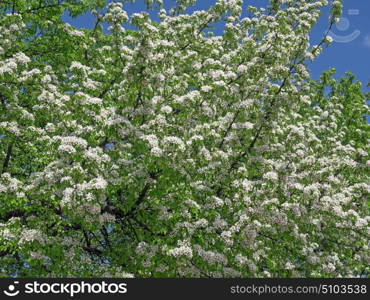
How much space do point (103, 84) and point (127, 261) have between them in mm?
7339

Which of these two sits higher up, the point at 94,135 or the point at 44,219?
the point at 94,135

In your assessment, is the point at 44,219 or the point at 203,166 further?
the point at 203,166

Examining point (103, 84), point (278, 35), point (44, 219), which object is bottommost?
point (44, 219)

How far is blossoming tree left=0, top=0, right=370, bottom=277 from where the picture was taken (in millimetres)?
13312

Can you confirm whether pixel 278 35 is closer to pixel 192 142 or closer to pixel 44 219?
pixel 192 142

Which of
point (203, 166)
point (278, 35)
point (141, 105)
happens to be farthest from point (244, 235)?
point (278, 35)

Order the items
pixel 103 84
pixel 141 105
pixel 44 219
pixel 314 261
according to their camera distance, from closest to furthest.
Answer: pixel 44 219 → pixel 141 105 → pixel 314 261 → pixel 103 84

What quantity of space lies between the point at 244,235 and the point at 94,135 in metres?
5.55

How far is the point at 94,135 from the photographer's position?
1407 cm

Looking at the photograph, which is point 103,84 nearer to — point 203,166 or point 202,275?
point 203,166

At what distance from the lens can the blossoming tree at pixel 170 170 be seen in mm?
13312

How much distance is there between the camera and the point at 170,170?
13.4 meters

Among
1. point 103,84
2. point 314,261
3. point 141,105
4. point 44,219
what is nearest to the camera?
→ point 44,219

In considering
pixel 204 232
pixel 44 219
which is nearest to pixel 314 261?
pixel 204 232
